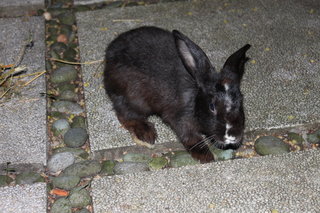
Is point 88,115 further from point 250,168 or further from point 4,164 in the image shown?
point 250,168

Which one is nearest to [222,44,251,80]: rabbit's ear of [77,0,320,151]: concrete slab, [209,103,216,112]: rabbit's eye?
[209,103,216,112]: rabbit's eye

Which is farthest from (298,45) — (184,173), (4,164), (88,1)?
(4,164)

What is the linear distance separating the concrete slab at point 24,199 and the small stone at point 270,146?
1.77 meters

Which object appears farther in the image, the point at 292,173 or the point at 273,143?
the point at 273,143

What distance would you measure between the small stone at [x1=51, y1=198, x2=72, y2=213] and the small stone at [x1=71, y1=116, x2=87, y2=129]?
900mm

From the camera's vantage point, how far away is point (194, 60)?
12.4 feet

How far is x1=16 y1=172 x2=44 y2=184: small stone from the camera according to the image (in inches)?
151

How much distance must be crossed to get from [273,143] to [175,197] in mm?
1059

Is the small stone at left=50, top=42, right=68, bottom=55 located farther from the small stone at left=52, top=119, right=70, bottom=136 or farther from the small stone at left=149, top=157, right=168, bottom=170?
the small stone at left=149, top=157, right=168, bottom=170

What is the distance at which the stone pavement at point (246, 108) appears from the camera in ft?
11.7

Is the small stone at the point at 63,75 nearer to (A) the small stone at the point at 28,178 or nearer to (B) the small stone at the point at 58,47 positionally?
(B) the small stone at the point at 58,47

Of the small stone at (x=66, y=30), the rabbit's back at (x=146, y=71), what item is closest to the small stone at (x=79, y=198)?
→ the rabbit's back at (x=146, y=71)

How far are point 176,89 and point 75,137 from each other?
3.20 ft

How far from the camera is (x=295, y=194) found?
3.59 m
